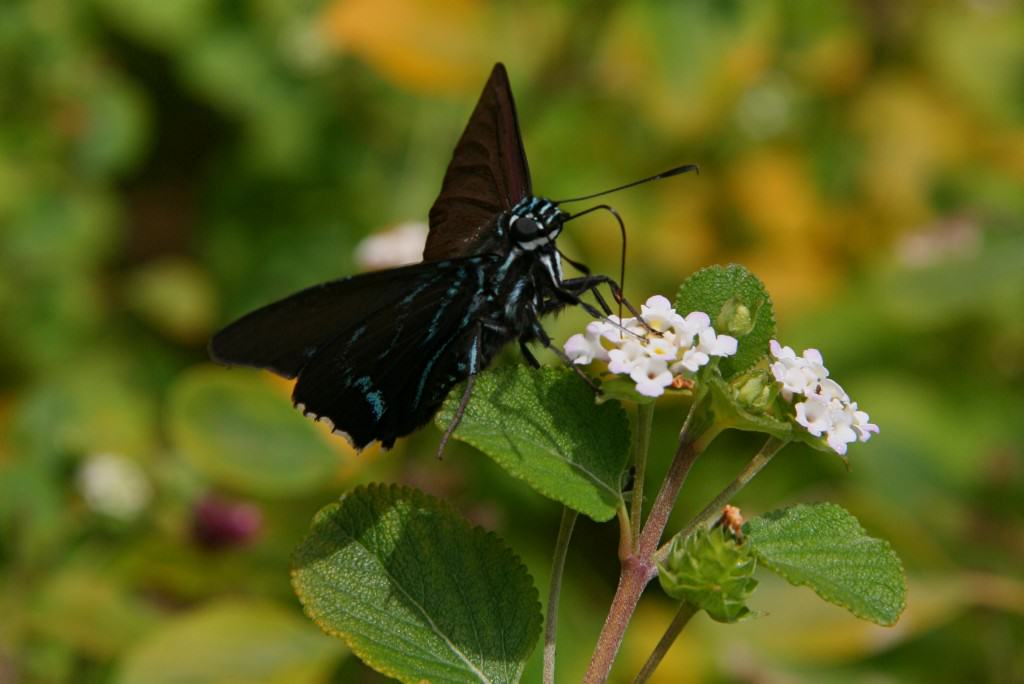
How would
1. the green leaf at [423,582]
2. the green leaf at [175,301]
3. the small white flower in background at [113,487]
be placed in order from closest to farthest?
1. the green leaf at [423,582]
2. the small white flower in background at [113,487]
3. the green leaf at [175,301]

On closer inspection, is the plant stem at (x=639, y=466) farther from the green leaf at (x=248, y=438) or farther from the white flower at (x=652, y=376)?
the green leaf at (x=248, y=438)

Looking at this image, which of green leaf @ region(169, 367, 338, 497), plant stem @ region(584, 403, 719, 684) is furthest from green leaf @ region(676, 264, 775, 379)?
green leaf @ region(169, 367, 338, 497)

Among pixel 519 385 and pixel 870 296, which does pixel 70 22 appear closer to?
pixel 870 296

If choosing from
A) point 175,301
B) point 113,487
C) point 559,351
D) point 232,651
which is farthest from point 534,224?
point 175,301

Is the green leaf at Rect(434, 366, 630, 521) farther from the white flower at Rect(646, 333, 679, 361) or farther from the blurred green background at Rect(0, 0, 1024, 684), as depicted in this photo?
the blurred green background at Rect(0, 0, 1024, 684)

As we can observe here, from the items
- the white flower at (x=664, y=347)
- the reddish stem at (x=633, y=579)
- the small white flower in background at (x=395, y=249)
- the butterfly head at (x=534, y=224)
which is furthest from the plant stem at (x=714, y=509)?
the small white flower in background at (x=395, y=249)

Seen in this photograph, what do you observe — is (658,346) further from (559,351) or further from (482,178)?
(482,178)
